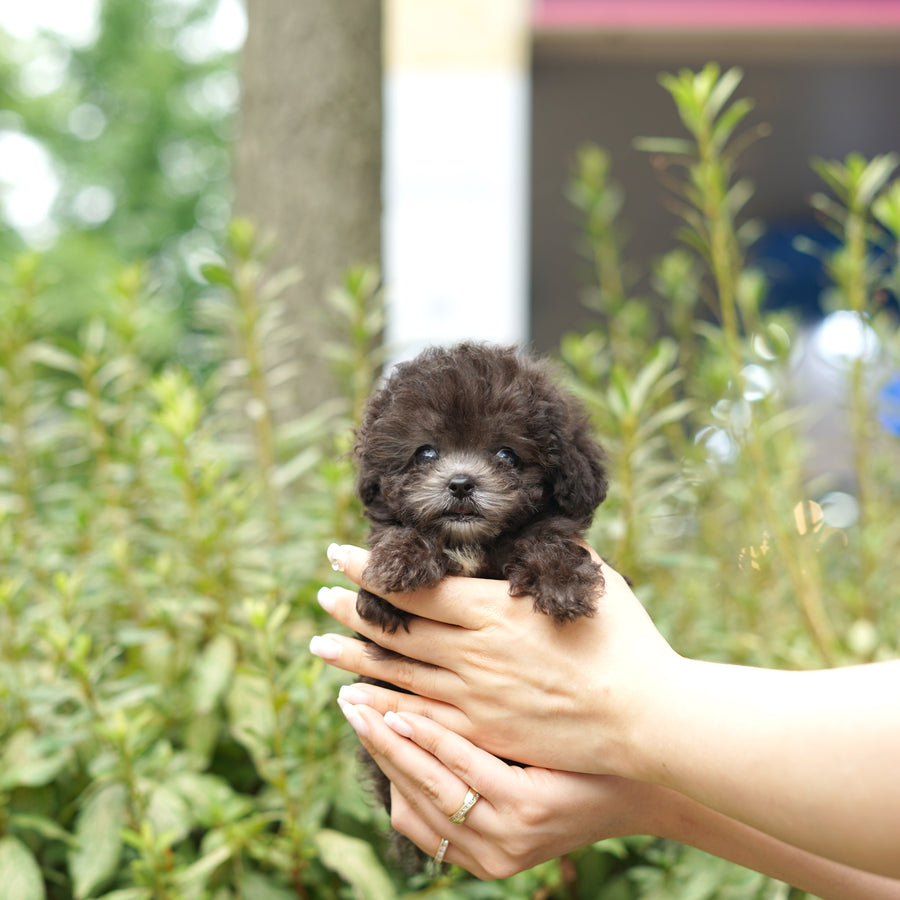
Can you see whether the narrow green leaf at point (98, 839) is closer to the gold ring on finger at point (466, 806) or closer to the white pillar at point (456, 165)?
the gold ring on finger at point (466, 806)

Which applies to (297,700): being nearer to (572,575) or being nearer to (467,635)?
(467,635)

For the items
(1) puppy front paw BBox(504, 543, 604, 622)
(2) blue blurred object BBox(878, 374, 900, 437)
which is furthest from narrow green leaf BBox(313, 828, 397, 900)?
(2) blue blurred object BBox(878, 374, 900, 437)

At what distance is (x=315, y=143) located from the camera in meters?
4.24

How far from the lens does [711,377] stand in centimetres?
375

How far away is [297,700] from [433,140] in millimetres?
9191

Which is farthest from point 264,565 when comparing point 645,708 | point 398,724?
point 645,708

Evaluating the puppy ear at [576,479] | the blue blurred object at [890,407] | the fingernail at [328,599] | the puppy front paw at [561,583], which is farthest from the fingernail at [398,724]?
the blue blurred object at [890,407]

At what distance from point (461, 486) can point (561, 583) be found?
0.32m

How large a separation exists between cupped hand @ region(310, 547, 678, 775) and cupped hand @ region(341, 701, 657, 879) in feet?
0.19

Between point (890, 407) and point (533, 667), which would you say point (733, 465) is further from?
point (533, 667)

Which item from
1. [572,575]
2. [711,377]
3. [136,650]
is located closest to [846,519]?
[711,377]

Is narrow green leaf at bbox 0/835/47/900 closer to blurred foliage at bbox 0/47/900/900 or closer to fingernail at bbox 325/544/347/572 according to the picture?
blurred foliage at bbox 0/47/900/900

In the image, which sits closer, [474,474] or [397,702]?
[474,474]

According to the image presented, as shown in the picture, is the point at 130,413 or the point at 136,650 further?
the point at 130,413
